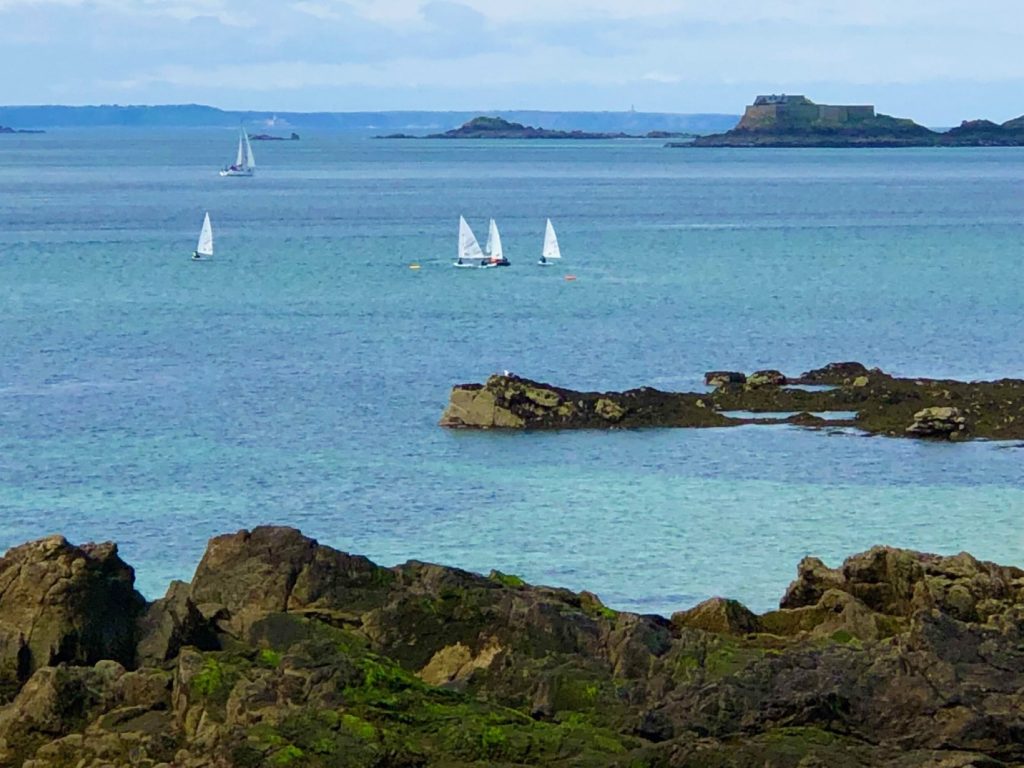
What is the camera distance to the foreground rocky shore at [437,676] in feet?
43.7

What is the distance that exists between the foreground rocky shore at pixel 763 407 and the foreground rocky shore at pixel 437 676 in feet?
71.2

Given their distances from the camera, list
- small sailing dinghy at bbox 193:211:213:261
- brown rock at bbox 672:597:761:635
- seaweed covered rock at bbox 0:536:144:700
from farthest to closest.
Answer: small sailing dinghy at bbox 193:211:213:261, brown rock at bbox 672:597:761:635, seaweed covered rock at bbox 0:536:144:700

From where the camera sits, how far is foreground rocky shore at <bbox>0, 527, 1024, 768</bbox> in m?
13.3

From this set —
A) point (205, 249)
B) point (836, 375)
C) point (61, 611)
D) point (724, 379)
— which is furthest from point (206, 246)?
point (61, 611)

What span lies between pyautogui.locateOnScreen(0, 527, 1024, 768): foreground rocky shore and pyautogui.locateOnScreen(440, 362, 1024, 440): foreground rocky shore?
21693 mm

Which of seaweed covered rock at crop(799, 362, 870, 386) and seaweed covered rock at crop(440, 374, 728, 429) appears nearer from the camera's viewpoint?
seaweed covered rock at crop(440, 374, 728, 429)

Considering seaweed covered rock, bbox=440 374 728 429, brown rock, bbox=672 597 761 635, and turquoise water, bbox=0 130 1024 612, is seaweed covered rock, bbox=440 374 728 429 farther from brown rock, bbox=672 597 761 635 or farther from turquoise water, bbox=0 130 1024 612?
brown rock, bbox=672 597 761 635

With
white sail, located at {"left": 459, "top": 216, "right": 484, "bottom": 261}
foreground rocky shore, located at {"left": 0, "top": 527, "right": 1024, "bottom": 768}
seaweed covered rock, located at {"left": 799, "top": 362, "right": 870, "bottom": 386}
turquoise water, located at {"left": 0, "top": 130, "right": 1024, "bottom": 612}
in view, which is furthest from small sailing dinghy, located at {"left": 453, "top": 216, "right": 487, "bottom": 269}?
foreground rocky shore, located at {"left": 0, "top": 527, "right": 1024, "bottom": 768}

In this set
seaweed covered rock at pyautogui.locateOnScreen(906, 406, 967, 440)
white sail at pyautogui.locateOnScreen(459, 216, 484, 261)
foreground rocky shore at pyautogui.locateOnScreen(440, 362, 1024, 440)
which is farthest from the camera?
white sail at pyautogui.locateOnScreen(459, 216, 484, 261)

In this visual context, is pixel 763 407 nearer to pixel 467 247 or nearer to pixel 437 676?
pixel 437 676

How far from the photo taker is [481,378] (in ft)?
168

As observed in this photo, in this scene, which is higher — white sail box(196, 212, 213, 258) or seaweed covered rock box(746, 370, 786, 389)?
seaweed covered rock box(746, 370, 786, 389)

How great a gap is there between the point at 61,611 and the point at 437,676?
286 cm

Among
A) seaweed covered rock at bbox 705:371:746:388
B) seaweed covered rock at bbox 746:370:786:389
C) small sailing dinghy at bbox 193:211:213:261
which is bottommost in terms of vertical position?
small sailing dinghy at bbox 193:211:213:261
